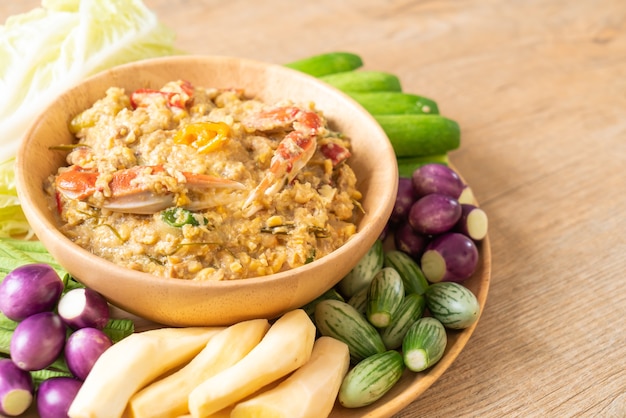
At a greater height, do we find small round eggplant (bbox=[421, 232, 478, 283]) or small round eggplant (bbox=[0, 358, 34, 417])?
small round eggplant (bbox=[0, 358, 34, 417])

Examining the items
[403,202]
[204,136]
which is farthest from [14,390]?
[403,202]

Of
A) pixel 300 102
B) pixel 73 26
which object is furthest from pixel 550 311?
pixel 73 26

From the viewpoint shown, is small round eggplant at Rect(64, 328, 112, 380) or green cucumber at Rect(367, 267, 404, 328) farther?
green cucumber at Rect(367, 267, 404, 328)

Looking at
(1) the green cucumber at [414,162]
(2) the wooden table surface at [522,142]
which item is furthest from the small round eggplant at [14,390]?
(1) the green cucumber at [414,162]

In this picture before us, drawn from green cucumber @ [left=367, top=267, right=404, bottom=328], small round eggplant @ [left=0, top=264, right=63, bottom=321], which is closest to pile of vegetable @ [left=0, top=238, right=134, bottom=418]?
small round eggplant @ [left=0, top=264, right=63, bottom=321]

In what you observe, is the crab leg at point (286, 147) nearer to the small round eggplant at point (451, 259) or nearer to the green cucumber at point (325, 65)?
the small round eggplant at point (451, 259)

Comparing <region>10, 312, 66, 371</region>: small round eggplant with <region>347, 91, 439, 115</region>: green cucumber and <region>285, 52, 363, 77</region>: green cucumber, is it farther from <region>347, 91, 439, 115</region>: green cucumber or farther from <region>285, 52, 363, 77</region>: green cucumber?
<region>285, 52, 363, 77</region>: green cucumber

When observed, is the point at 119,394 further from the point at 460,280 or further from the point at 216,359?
the point at 460,280
